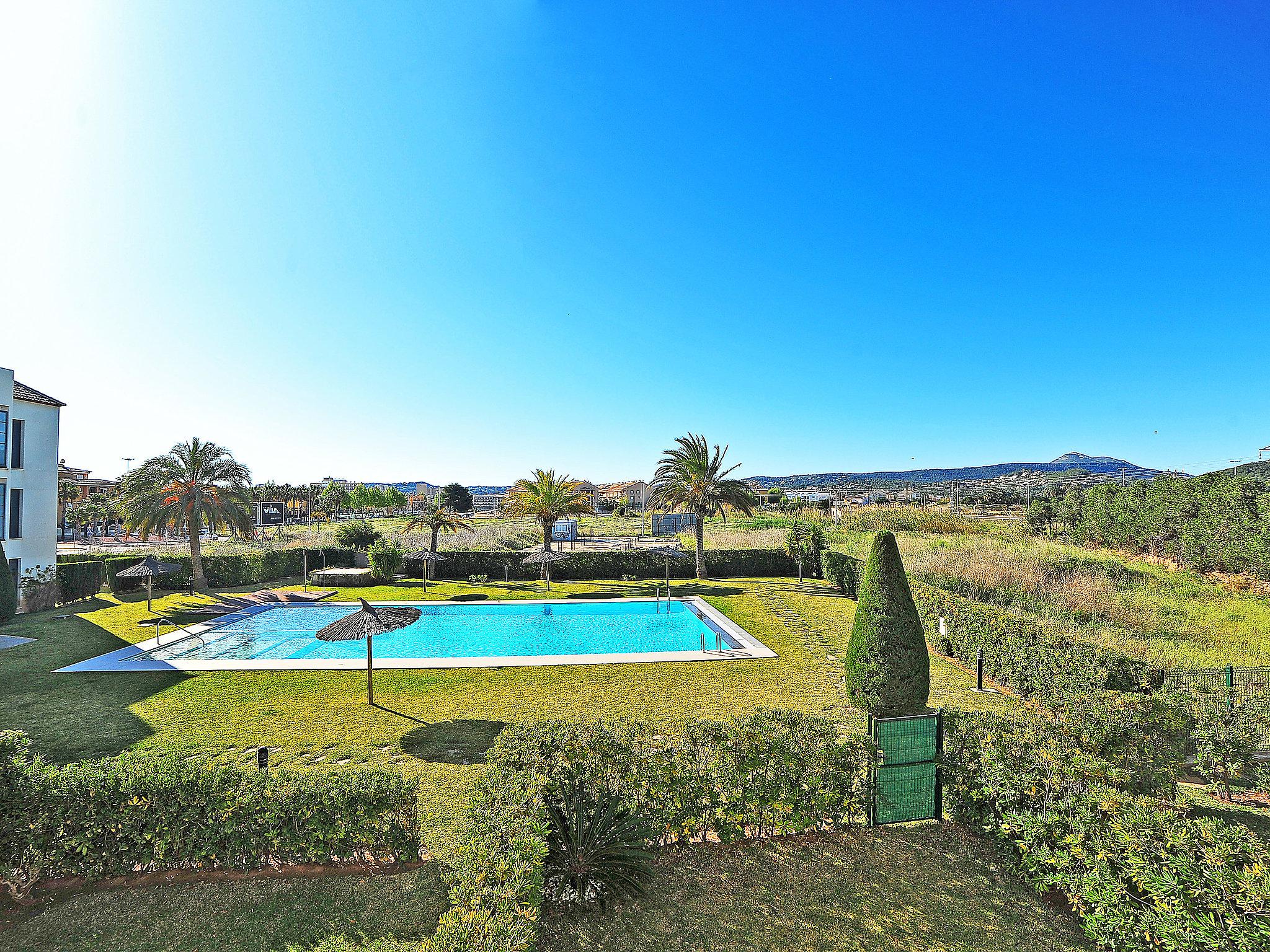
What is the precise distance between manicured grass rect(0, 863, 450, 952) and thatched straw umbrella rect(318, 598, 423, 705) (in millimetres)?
4296

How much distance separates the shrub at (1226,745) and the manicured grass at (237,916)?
940 centimetres

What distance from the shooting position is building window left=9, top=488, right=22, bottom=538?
1927 centimetres

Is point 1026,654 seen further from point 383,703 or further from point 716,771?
point 383,703

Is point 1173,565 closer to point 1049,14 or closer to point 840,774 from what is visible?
point 1049,14

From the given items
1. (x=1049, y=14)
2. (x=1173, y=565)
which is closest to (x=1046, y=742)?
(x=1049, y=14)

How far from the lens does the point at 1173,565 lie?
1017 inches

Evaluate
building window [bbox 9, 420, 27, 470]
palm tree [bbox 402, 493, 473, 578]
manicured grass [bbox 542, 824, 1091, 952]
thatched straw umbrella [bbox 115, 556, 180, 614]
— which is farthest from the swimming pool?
building window [bbox 9, 420, 27, 470]

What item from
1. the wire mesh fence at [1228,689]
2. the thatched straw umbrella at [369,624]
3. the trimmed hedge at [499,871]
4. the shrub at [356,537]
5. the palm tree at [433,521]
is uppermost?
the palm tree at [433,521]

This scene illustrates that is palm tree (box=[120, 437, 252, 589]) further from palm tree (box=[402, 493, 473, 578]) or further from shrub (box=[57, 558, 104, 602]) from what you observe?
palm tree (box=[402, 493, 473, 578])

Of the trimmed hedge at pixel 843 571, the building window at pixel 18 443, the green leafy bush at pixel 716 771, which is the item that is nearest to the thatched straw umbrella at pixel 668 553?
the trimmed hedge at pixel 843 571

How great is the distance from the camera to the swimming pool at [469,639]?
13.1 m

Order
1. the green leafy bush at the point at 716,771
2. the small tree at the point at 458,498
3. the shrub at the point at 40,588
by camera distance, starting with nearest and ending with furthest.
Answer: the green leafy bush at the point at 716,771 < the shrub at the point at 40,588 < the small tree at the point at 458,498

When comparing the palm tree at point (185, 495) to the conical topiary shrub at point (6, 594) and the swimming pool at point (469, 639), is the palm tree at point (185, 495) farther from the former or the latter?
the swimming pool at point (469, 639)

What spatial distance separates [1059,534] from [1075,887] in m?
39.9
